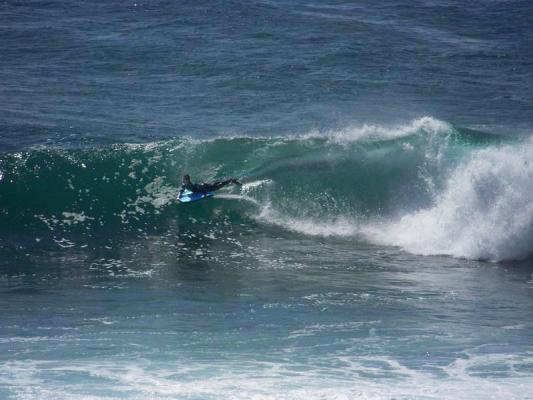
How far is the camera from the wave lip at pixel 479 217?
62.4 feet

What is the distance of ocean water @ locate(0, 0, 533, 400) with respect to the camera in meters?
12.5

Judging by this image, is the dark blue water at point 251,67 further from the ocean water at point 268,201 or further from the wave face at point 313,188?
the wave face at point 313,188

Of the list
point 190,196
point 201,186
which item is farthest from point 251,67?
point 190,196

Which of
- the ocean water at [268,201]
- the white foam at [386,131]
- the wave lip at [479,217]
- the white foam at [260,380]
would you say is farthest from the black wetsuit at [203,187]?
the white foam at [260,380]

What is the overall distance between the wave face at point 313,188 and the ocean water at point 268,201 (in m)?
0.06

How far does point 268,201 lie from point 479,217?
4755mm

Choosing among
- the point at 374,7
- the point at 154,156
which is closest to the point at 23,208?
the point at 154,156

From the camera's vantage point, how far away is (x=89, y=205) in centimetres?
2105

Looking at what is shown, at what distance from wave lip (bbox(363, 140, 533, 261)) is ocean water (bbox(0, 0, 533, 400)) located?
1.9 inches

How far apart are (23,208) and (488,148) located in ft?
34.7

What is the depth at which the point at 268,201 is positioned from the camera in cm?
2147

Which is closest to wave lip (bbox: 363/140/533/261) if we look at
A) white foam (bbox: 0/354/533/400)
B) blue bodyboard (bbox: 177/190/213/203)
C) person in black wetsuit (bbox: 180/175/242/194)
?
person in black wetsuit (bbox: 180/175/242/194)

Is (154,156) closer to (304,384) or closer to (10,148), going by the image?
(10,148)

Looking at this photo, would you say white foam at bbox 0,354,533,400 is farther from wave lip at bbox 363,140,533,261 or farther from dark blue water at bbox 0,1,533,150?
dark blue water at bbox 0,1,533,150
